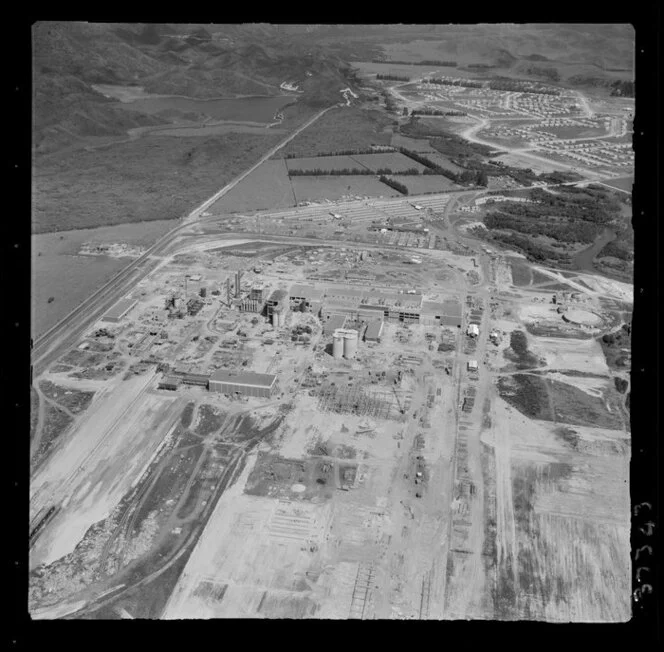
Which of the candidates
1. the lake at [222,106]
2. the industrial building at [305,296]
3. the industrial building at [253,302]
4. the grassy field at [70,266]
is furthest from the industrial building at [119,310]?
the lake at [222,106]

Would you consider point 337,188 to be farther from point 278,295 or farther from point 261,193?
point 278,295

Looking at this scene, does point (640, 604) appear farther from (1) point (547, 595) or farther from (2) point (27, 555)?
(1) point (547, 595)

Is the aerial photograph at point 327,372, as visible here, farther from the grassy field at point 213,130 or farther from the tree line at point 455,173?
the grassy field at point 213,130

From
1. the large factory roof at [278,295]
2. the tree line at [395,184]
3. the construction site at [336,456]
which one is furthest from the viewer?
the tree line at [395,184]

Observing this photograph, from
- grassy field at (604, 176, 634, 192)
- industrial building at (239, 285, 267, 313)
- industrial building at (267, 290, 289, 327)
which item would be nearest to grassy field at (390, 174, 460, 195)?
grassy field at (604, 176, 634, 192)

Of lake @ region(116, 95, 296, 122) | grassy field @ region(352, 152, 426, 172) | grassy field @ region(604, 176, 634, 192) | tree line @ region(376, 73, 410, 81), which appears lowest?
grassy field @ region(604, 176, 634, 192)

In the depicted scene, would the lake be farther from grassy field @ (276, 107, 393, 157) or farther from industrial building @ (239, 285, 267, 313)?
industrial building @ (239, 285, 267, 313)
